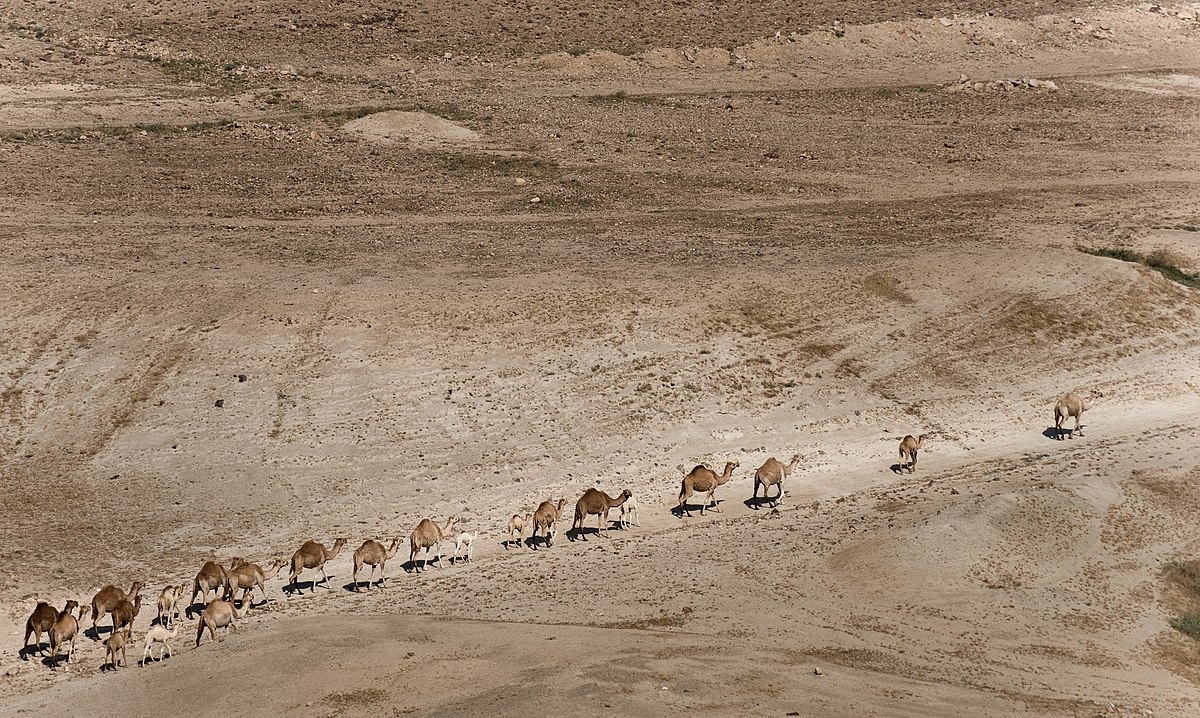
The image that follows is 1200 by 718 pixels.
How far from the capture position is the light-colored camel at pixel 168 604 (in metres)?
20.5

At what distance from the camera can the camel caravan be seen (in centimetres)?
1953

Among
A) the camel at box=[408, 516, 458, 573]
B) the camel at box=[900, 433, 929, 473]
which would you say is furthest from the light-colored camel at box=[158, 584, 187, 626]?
the camel at box=[900, 433, 929, 473]

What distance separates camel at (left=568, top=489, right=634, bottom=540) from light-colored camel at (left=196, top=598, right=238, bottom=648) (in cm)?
599

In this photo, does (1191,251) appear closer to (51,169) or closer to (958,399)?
(958,399)

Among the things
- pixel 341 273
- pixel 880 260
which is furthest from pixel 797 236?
pixel 341 273

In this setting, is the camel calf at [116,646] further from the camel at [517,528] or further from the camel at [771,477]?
the camel at [771,477]

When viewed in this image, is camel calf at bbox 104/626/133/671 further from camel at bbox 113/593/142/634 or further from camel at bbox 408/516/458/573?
camel at bbox 408/516/458/573

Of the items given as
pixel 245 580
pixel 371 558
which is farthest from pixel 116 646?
pixel 371 558

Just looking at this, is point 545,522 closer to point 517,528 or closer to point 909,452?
point 517,528

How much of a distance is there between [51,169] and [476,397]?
18.1 meters

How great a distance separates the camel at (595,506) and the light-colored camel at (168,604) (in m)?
6.44

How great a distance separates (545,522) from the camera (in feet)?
76.0

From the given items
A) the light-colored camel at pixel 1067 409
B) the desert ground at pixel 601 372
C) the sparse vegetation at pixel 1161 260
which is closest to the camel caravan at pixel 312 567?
the desert ground at pixel 601 372

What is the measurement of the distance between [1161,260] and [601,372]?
15.4 metres
